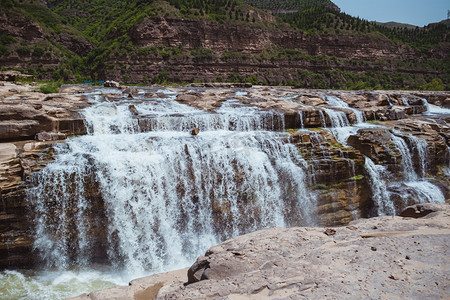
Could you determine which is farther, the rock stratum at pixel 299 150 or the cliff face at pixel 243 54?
the cliff face at pixel 243 54

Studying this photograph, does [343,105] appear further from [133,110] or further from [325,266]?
[325,266]

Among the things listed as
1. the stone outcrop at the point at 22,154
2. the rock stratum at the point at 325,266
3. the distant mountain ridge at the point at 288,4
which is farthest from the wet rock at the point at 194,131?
the distant mountain ridge at the point at 288,4

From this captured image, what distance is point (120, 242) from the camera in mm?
8891

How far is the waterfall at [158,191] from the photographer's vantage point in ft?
28.4

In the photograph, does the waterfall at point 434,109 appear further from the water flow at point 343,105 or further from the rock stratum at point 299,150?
the water flow at point 343,105

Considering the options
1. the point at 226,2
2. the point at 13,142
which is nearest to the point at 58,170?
the point at 13,142

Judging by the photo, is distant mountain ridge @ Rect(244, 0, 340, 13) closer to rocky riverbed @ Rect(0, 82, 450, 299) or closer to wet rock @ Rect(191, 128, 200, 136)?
rocky riverbed @ Rect(0, 82, 450, 299)

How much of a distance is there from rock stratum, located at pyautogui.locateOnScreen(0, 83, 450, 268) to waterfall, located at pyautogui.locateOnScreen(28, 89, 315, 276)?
149 mm

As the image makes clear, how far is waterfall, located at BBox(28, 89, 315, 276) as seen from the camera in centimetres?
865

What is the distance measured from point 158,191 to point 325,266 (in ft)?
20.3

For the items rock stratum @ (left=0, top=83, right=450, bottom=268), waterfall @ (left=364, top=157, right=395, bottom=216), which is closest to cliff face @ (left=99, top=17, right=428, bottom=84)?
rock stratum @ (left=0, top=83, right=450, bottom=268)

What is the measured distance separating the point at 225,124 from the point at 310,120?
410cm

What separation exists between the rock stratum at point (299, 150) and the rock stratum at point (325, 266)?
3577 millimetres

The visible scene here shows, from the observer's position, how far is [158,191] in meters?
9.71
